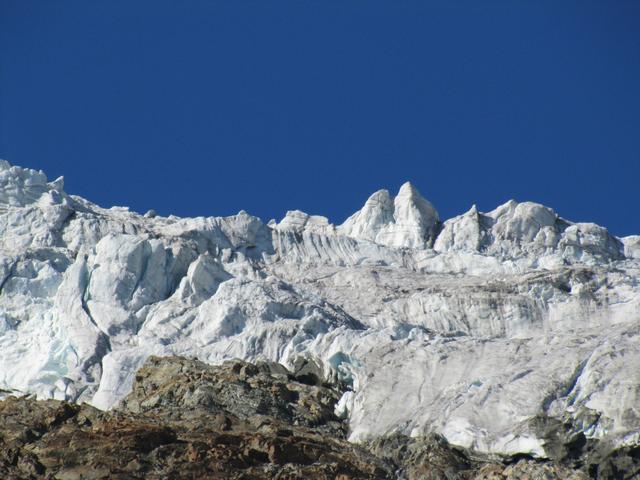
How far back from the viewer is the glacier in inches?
2675

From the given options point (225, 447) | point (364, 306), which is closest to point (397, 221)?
point (364, 306)

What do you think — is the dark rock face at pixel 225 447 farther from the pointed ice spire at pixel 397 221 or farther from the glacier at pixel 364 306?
the pointed ice spire at pixel 397 221

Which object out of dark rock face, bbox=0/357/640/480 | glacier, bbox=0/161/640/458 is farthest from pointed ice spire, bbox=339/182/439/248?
dark rock face, bbox=0/357/640/480

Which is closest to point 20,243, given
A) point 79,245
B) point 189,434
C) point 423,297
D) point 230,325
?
point 79,245

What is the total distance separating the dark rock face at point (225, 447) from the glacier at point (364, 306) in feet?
8.12

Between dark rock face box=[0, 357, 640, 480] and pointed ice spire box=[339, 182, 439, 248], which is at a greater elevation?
pointed ice spire box=[339, 182, 439, 248]

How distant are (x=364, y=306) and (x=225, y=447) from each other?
34.5 metres

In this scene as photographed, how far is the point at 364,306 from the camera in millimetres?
91688

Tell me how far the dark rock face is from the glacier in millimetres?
2475

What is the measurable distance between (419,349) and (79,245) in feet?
107

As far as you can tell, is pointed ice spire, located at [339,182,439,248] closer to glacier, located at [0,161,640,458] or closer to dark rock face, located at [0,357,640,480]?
glacier, located at [0,161,640,458]

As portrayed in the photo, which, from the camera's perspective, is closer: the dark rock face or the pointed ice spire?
the dark rock face

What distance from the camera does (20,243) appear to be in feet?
323

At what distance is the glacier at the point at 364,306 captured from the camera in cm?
6794
